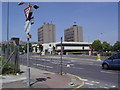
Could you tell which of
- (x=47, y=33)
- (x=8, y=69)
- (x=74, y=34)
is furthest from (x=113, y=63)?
(x=74, y=34)

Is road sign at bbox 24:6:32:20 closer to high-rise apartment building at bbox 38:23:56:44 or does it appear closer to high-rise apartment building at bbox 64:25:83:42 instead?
high-rise apartment building at bbox 38:23:56:44

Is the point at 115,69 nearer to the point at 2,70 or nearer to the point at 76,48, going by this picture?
the point at 2,70

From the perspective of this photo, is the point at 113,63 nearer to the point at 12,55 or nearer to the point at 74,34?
the point at 12,55

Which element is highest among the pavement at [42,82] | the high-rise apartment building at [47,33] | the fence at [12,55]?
the high-rise apartment building at [47,33]

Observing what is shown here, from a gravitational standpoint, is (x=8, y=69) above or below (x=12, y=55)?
below

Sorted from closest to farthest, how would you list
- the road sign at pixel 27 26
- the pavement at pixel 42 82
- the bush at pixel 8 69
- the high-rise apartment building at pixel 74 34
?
the pavement at pixel 42 82
the road sign at pixel 27 26
the bush at pixel 8 69
the high-rise apartment building at pixel 74 34

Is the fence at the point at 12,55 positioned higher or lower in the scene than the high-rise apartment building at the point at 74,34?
lower

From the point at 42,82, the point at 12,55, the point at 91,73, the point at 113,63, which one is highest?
the point at 12,55

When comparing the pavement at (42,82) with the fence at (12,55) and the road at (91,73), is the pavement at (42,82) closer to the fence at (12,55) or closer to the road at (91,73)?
the road at (91,73)

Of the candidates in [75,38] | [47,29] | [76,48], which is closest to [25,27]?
A: [76,48]

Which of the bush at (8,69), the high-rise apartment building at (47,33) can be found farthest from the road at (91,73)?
the high-rise apartment building at (47,33)

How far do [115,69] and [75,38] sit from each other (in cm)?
15016

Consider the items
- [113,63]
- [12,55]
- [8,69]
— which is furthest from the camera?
[113,63]

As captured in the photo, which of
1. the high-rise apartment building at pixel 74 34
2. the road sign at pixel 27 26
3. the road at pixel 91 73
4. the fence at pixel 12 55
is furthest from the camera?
the high-rise apartment building at pixel 74 34
